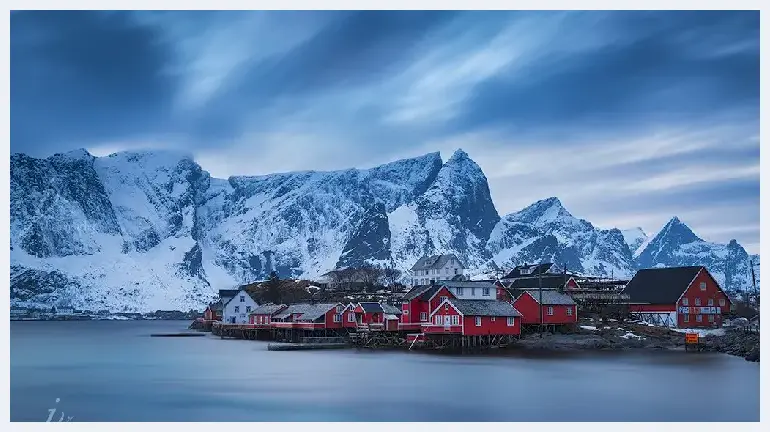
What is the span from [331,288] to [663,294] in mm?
55211

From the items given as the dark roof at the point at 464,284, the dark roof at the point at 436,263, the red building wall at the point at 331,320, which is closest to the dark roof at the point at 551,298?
the dark roof at the point at 464,284

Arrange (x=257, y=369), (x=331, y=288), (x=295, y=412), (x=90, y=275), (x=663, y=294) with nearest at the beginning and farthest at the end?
(x=295, y=412)
(x=257, y=369)
(x=663, y=294)
(x=331, y=288)
(x=90, y=275)

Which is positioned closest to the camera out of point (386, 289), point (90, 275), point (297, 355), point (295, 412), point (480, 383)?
point (295, 412)

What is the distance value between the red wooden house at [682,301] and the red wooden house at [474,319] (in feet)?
38.2

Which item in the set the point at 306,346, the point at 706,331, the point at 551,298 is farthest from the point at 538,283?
the point at 306,346

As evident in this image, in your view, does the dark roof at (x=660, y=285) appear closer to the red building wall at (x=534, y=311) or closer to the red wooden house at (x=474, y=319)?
the red building wall at (x=534, y=311)

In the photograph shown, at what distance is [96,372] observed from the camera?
1412 inches

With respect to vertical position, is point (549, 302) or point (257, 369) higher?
point (549, 302)

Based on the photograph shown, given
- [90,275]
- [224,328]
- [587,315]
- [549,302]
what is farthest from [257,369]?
[90,275]

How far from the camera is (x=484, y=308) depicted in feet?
143

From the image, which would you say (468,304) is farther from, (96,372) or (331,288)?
(331,288)

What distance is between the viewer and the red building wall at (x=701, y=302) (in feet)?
166

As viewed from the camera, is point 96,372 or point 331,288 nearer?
point 96,372

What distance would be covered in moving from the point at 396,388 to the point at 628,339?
19909 millimetres
